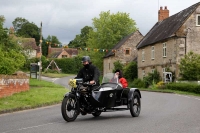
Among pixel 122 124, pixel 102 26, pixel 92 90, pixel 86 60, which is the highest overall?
pixel 102 26

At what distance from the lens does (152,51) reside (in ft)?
149

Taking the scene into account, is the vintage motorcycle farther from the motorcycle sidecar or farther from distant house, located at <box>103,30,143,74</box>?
distant house, located at <box>103,30,143,74</box>

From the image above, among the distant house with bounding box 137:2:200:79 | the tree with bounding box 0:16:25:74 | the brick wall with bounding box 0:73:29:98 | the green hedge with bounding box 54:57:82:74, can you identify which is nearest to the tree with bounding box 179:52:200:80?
the distant house with bounding box 137:2:200:79

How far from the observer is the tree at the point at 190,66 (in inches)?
1375

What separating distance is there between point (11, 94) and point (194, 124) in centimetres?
1055

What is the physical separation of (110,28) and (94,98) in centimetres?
6203

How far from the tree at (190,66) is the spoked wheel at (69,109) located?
26.2 metres

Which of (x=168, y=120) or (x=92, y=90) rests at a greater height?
(x=92, y=90)

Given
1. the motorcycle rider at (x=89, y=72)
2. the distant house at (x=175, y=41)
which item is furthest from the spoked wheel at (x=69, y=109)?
the distant house at (x=175, y=41)

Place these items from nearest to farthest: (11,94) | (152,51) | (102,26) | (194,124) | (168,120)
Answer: (194,124) → (168,120) → (11,94) → (152,51) → (102,26)

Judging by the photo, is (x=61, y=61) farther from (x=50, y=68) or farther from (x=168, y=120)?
(x=168, y=120)

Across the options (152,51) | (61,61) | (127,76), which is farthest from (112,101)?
(61,61)

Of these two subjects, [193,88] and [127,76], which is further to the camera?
[127,76]

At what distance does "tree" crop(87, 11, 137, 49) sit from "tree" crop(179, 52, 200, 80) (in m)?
35.7
